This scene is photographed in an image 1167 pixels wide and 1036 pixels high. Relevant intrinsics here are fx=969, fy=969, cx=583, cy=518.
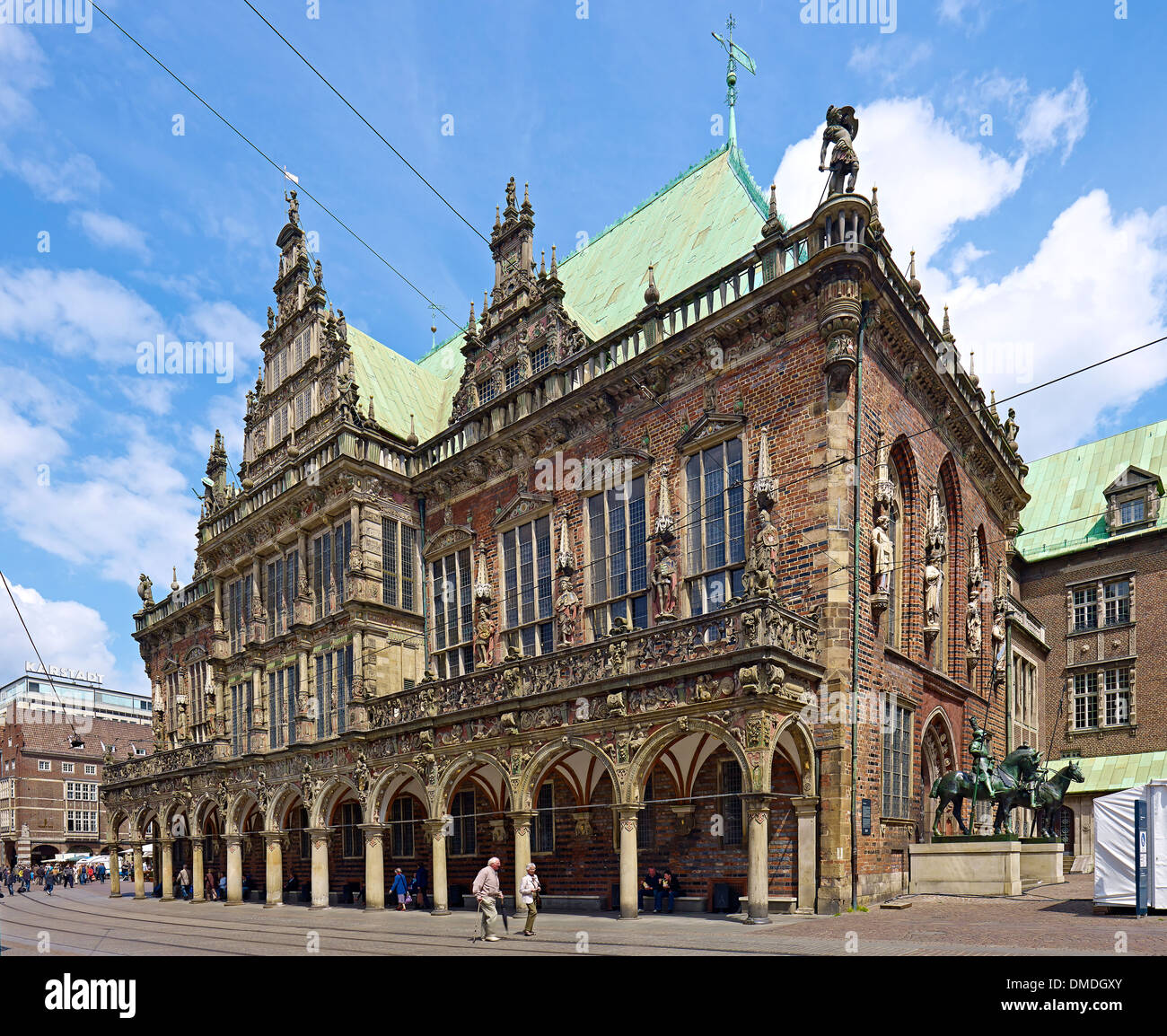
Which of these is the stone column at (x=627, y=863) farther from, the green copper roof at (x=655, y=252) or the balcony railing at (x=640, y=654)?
the green copper roof at (x=655, y=252)

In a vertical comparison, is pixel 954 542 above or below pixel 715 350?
below

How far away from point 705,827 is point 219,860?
2690 centimetres

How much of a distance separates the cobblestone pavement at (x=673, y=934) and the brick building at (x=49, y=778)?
61.8m

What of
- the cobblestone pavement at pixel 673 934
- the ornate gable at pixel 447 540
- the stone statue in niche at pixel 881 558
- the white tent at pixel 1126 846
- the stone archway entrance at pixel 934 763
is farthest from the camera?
the ornate gable at pixel 447 540

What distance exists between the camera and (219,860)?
39281mm

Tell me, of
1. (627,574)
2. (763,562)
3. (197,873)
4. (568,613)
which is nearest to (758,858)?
(763,562)

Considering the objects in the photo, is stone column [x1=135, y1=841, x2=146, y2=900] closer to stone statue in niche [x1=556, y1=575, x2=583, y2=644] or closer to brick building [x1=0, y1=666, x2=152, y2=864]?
stone statue in niche [x1=556, y1=575, x2=583, y2=644]

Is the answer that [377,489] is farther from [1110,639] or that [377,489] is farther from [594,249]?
[1110,639]

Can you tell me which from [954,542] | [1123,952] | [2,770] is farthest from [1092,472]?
[2,770]

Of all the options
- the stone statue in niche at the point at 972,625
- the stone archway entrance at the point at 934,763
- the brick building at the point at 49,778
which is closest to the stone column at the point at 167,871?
the stone archway entrance at the point at 934,763

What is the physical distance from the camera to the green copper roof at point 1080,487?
129 feet

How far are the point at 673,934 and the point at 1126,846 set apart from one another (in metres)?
7.18

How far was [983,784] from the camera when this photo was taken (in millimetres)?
20422
